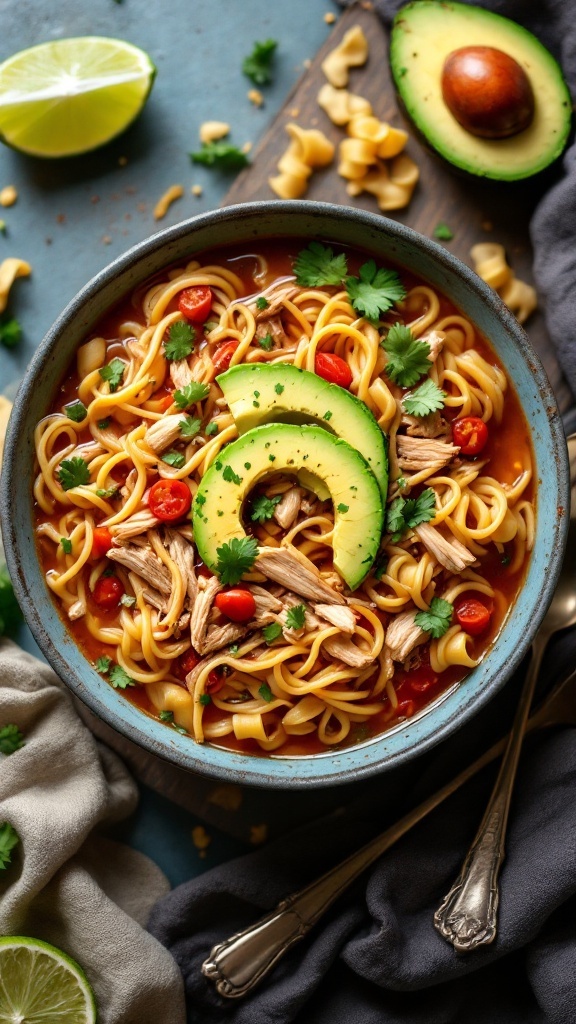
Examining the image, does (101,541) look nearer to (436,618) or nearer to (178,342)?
(178,342)

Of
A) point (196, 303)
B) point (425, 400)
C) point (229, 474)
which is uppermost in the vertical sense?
point (425, 400)

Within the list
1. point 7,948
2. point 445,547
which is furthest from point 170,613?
point 7,948

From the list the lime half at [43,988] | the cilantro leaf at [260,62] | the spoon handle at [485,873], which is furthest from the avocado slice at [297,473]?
the cilantro leaf at [260,62]

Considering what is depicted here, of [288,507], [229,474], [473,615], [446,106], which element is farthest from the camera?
[446,106]

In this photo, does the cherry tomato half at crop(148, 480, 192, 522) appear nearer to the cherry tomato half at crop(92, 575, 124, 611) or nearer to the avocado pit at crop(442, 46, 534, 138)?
the cherry tomato half at crop(92, 575, 124, 611)

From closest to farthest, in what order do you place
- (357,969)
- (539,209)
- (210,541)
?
1. (210,541)
2. (357,969)
3. (539,209)

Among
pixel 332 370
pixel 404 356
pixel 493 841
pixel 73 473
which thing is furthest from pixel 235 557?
pixel 493 841

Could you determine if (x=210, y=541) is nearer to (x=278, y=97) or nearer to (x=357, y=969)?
(x=357, y=969)
